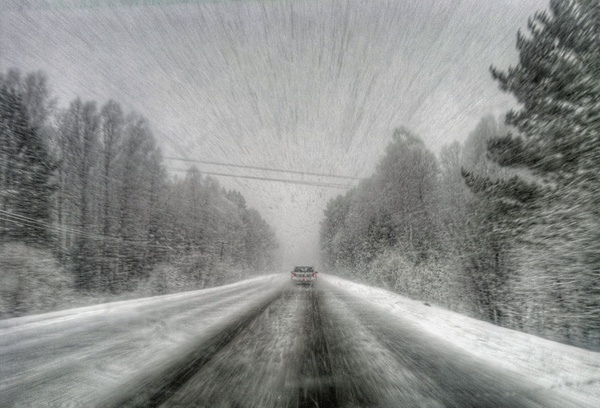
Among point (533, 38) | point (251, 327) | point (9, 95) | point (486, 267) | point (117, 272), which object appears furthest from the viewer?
point (117, 272)

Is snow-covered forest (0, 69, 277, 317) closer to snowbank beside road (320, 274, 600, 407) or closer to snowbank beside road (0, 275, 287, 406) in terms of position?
snowbank beside road (0, 275, 287, 406)

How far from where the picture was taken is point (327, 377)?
4.24 m

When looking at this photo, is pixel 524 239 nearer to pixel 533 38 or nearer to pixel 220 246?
pixel 533 38

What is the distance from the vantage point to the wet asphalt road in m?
3.49

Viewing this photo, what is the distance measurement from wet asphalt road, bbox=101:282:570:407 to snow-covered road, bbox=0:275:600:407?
0.06ft

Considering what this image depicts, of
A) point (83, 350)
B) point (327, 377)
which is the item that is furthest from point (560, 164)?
point (83, 350)

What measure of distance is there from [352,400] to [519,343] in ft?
13.5

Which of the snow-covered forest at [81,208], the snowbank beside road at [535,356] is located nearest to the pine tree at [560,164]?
the snowbank beside road at [535,356]

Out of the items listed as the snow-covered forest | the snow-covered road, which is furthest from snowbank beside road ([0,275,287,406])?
the snow-covered forest

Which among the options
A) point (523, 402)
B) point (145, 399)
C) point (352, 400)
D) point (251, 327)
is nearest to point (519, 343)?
point (523, 402)

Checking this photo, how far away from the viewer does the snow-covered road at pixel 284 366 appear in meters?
3.55

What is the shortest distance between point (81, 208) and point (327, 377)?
16.9 m

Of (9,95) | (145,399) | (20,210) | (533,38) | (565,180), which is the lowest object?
(145,399)

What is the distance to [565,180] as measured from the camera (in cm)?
808
